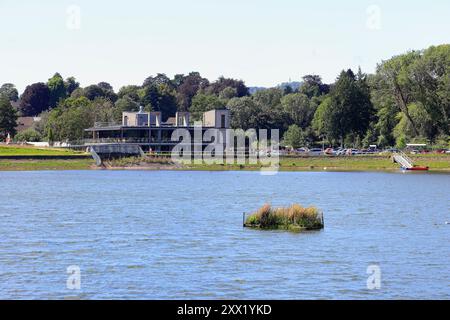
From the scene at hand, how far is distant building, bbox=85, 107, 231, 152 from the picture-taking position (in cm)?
18575

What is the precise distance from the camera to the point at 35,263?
4344 centimetres

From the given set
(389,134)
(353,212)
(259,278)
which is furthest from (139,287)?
(389,134)

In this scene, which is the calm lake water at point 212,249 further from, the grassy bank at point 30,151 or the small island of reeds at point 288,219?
the grassy bank at point 30,151

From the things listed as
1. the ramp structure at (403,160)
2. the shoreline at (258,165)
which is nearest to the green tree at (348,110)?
the shoreline at (258,165)

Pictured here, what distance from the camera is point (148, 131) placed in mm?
190625

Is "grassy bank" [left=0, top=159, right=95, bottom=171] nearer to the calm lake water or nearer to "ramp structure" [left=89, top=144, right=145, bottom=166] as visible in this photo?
"ramp structure" [left=89, top=144, right=145, bottom=166]

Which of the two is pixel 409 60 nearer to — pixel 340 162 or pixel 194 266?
pixel 340 162

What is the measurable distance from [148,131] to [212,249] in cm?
14358

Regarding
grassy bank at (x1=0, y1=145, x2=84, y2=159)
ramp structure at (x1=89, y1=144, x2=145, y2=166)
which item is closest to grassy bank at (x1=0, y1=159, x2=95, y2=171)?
ramp structure at (x1=89, y1=144, x2=145, y2=166)

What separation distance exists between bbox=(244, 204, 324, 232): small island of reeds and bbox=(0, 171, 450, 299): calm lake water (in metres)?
1.17

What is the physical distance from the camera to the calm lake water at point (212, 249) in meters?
37.9

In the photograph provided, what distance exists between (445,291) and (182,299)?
10.9 m

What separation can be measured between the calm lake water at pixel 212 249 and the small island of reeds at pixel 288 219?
117 centimetres

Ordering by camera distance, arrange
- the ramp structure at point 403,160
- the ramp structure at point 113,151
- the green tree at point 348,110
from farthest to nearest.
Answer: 1. the green tree at point 348,110
2. the ramp structure at point 113,151
3. the ramp structure at point 403,160
